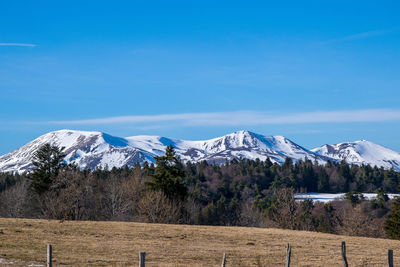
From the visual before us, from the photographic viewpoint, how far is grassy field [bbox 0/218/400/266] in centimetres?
2877

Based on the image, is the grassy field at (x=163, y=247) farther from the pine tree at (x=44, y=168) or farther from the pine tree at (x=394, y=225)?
the pine tree at (x=44, y=168)

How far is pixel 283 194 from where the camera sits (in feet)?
283

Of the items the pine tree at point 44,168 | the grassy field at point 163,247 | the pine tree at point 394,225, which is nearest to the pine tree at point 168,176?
the pine tree at point 44,168

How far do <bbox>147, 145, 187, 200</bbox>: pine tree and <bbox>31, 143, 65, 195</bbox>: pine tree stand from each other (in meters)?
16.3

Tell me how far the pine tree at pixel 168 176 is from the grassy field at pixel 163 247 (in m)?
21.7

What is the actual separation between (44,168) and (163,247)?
4741 cm

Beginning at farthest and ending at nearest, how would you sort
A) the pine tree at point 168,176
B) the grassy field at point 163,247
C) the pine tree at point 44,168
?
1. the pine tree at point 44,168
2. the pine tree at point 168,176
3. the grassy field at point 163,247

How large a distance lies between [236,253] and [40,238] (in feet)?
48.7

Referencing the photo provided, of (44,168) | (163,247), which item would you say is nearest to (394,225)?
(163,247)

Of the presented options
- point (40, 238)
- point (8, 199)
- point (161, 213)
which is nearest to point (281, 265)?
point (40, 238)

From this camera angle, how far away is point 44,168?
77.8 metres

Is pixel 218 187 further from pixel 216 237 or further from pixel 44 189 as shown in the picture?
pixel 216 237

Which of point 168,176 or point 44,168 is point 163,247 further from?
point 44,168

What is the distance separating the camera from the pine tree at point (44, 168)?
253ft
